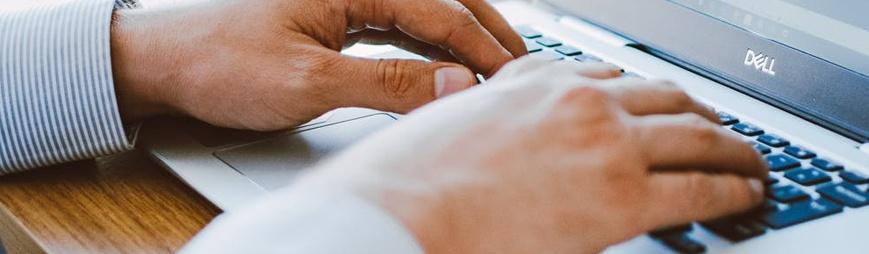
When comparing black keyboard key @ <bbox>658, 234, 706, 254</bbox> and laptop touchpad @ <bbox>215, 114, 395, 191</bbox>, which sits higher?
black keyboard key @ <bbox>658, 234, 706, 254</bbox>

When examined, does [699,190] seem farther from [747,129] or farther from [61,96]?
[61,96]

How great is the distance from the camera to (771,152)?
2.11ft

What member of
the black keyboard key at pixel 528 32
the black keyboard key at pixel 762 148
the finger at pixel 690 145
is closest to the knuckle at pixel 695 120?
the finger at pixel 690 145

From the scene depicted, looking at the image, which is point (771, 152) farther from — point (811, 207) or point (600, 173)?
point (600, 173)

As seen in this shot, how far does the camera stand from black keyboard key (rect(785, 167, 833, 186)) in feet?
1.96

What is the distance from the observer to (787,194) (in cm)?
57

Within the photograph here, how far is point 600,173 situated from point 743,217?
10cm

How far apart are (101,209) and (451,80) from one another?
0.22 meters

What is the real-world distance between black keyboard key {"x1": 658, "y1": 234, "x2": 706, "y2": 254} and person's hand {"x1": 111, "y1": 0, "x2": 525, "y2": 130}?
18 cm

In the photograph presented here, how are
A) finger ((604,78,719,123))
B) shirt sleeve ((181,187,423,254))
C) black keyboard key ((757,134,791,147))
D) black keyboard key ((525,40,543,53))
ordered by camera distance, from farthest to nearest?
black keyboard key ((525,40,543,53)) → black keyboard key ((757,134,791,147)) → finger ((604,78,719,123)) → shirt sleeve ((181,187,423,254))

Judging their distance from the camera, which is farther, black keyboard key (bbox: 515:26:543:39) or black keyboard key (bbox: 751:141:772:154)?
black keyboard key (bbox: 515:26:543:39)

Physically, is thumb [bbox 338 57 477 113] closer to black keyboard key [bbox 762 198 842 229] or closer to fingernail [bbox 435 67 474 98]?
fingernail [bbox 435 67 474 98]

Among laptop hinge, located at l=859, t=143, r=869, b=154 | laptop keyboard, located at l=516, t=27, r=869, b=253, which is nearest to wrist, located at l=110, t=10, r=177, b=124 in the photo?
laptop keyboard, located at l=516, t=27, r=869, b=253

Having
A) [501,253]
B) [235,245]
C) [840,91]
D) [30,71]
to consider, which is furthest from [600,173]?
[30,71]
